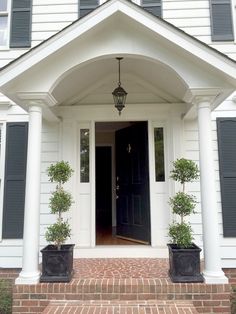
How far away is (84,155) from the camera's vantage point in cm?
497

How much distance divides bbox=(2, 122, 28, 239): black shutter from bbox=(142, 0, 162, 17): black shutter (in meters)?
2.97

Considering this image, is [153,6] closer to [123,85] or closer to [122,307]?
[123,85]

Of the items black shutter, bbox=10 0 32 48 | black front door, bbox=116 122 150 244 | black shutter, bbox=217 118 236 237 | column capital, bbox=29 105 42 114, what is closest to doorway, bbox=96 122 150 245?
black front door, bbox=116 122 150 244

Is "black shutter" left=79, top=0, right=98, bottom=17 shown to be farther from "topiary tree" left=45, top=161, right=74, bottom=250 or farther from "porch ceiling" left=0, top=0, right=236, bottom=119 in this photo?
"topiary tree" left=45, top=161, right=74, bottom=250

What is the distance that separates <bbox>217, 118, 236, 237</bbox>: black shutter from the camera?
4.69 m

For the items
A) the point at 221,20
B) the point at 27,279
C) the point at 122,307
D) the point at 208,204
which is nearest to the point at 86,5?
the point at 221,20

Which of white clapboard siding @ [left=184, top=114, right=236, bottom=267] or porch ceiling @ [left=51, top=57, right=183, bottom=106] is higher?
porch ceiling @ [left=51, top=57, right=183, bottom=106]

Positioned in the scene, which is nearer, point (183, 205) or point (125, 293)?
point (125, 293)

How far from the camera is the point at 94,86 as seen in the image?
4.85 meters

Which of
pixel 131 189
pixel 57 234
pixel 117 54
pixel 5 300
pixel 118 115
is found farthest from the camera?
pixel 131 189

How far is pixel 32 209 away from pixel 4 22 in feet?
12.3

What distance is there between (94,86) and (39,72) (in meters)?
1.33

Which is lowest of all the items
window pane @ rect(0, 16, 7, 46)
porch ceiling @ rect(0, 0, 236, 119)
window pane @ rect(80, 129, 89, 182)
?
window pane @ rect(80, 129, 89, 182)

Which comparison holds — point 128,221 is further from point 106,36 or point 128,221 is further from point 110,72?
point 106,36
